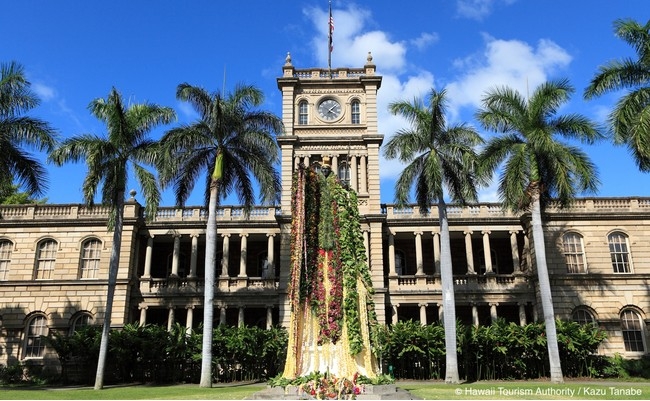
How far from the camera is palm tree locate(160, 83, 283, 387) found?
75.1 feet

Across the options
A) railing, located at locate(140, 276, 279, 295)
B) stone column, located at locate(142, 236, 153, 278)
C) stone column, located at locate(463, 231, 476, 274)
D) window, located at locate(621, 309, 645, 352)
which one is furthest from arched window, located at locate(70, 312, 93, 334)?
window, located at locate(621, 309, 645, 352)

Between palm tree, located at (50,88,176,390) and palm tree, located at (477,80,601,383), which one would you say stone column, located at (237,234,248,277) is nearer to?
palm tree, located at (50,88,176,390)

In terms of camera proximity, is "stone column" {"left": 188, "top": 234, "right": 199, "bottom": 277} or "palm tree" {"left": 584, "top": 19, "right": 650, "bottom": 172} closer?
"palm tree" {"left": 584, "top": 19, "right": 650, "bottom": 172}

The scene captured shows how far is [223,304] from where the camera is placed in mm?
30938

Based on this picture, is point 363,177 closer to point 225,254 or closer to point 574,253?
point 225,254

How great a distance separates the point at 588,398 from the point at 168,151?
17.3 m

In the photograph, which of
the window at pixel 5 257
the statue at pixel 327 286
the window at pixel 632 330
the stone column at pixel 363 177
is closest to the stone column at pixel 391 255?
the stone column at pixel 363 177

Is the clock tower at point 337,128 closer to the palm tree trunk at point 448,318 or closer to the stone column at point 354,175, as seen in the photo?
the stone column at point 354,175

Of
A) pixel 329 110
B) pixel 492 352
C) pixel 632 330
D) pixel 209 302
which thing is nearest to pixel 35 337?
pixel 209 302

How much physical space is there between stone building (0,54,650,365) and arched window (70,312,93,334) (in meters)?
0.05

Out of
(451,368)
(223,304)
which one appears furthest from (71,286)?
(451,368)

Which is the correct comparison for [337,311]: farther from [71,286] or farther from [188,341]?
[71,286]

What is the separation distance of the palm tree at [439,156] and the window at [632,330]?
12.0 m

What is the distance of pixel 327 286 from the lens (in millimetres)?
14109
